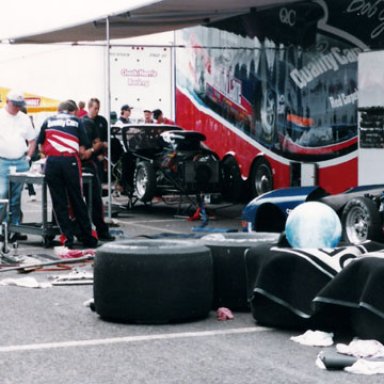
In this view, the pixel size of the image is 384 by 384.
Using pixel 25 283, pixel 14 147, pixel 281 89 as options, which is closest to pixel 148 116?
pixel 281 89

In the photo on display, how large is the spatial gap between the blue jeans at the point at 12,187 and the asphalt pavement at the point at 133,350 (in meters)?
4.27

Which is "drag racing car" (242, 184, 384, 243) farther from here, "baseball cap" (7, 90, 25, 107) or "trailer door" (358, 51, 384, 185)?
"baseball cap" (7, 90, 25, 107)

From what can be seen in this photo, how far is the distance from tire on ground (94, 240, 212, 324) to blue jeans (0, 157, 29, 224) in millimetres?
5811

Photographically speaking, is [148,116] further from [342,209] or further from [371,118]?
[342,209]

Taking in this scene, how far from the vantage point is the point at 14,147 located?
45.5ft

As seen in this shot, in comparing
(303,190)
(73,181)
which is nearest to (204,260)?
(73,181)

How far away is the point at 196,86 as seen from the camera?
67.1ft

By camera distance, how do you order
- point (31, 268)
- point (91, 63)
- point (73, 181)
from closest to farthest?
point (31, 268)
point (73, 181)
point (91, 63)

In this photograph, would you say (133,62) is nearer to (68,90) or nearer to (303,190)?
(68,90)

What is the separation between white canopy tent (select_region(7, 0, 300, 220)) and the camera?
1576 centimetres

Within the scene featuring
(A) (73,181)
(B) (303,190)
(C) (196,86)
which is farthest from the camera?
(C) (196,86)

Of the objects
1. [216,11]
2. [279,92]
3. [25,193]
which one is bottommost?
[25,193]

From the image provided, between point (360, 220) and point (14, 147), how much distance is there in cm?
449

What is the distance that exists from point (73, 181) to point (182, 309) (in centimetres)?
485
